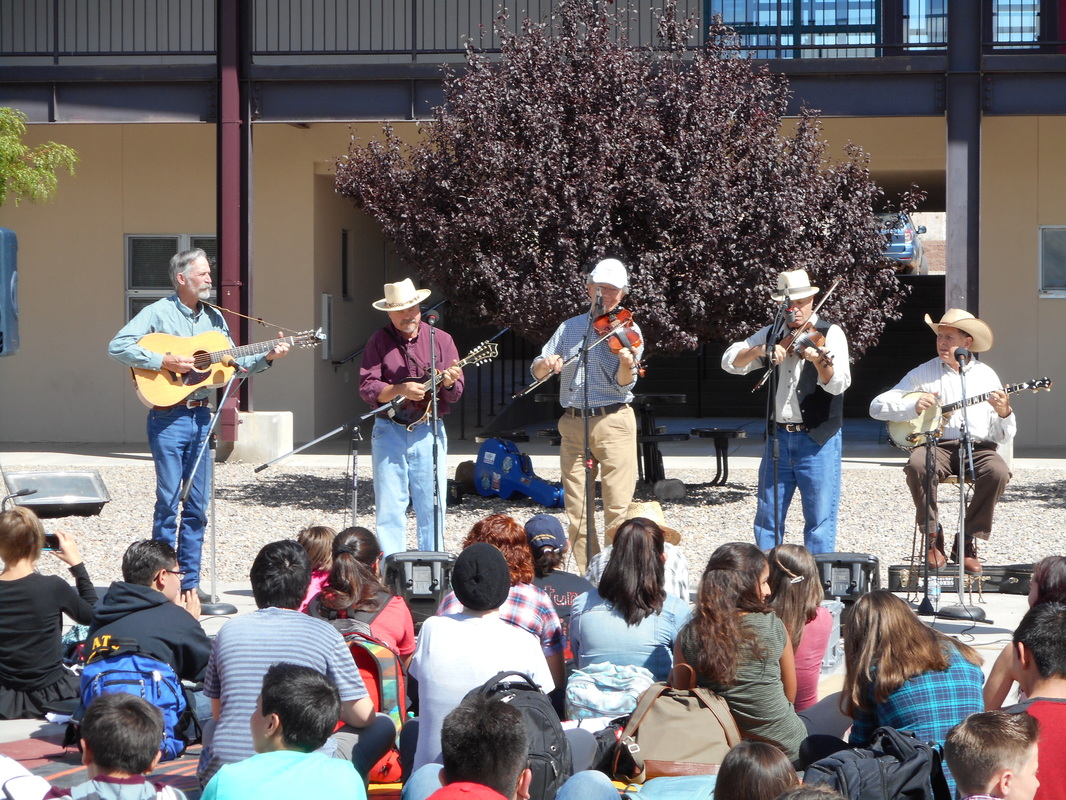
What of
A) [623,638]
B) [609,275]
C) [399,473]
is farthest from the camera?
[399,473]

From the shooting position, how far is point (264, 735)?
10.7 feet

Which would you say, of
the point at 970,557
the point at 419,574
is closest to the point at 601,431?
the point at 419,574

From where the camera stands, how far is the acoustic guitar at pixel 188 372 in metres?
6.99

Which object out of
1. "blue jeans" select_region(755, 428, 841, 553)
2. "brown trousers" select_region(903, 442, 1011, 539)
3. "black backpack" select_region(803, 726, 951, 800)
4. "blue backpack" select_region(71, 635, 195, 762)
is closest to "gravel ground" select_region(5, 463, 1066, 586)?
"brown trousers" select_region(903, 442, 1011, 539)

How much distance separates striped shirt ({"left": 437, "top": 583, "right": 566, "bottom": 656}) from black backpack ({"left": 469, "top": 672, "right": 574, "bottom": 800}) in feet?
2.76

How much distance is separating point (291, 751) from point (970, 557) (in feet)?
17.2

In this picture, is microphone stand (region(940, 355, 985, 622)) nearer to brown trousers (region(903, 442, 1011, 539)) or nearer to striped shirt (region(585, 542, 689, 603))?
brown trousers (region(903, 442, 1011, 539))

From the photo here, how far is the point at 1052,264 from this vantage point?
15117 millimetres

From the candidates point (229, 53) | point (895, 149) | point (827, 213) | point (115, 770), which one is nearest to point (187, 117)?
point (229, 53)

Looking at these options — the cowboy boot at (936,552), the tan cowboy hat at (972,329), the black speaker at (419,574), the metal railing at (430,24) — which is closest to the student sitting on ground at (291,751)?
the black speaker at (419,574)

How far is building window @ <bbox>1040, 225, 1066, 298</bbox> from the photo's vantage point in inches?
593

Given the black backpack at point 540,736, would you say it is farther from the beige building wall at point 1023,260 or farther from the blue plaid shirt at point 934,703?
the beige building wall at point 1023,260

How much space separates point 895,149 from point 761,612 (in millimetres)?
12522

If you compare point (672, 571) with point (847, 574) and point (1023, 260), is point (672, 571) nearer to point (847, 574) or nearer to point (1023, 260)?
point (847, 574)
